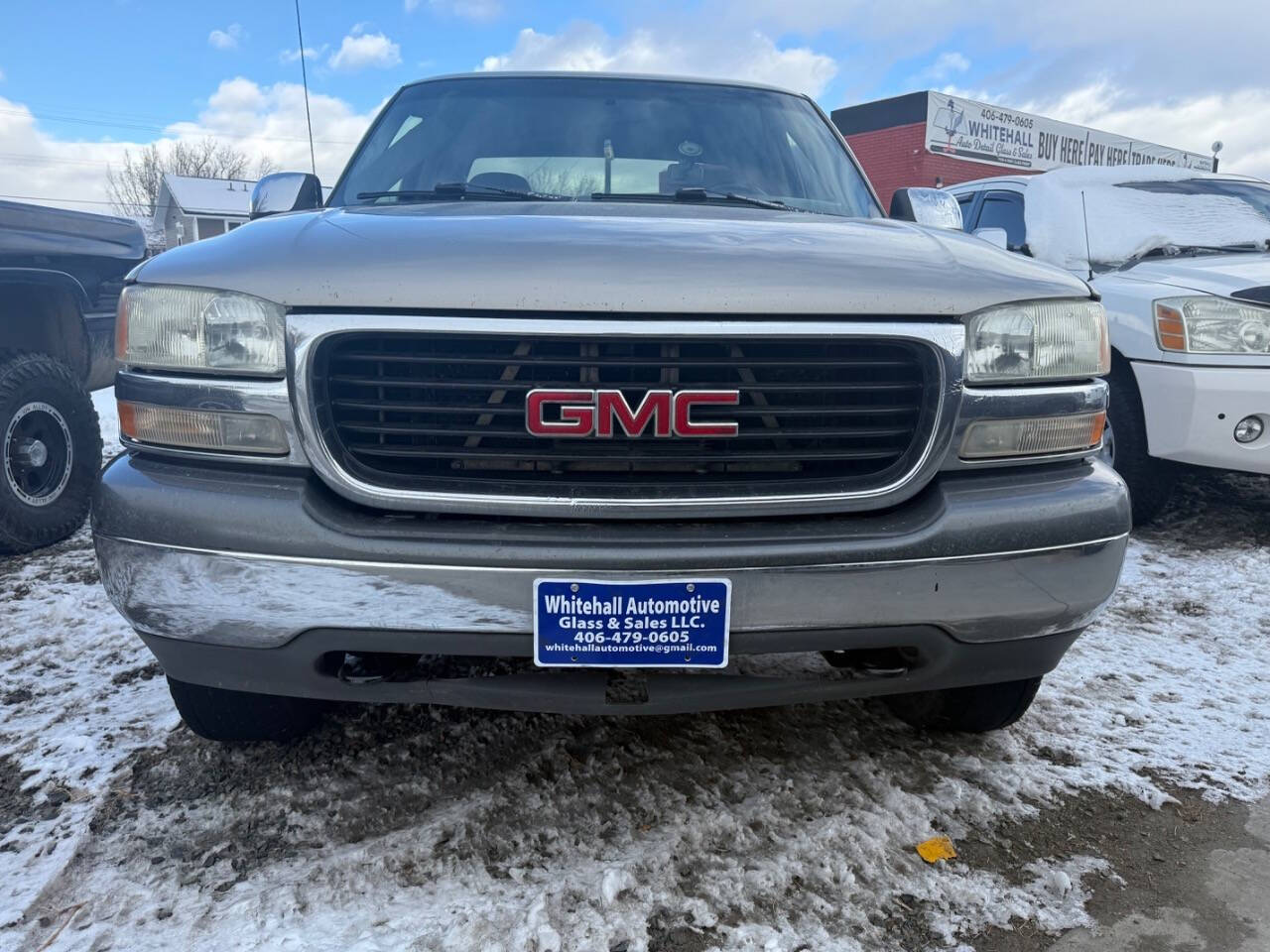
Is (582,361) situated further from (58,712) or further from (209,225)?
(209,225)

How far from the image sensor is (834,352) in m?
1.83

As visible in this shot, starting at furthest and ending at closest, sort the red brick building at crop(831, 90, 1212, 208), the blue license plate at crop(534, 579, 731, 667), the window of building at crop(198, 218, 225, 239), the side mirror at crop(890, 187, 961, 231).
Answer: the window of building at crop(198, 218, 225, 239) → the red brick building at crop(831, 90, 1212, 208) → the side mirror at crop(890, 187, 961, 231) → the blue license plate at crop(534, 579, 731, 667)

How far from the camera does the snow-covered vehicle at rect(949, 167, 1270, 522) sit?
12.7 feet

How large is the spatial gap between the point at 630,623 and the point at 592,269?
68 cm

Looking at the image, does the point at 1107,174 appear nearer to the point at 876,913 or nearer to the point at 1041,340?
the point at 1041,340

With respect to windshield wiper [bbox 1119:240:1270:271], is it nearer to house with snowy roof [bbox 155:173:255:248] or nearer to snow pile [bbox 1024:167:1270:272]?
snow pile [bbox 1024:167:1270:272]

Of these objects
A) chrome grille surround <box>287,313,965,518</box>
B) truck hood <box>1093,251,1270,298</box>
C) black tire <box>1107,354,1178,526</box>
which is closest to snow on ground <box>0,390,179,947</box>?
chrome grille surround <box>287,313,965,518</box>

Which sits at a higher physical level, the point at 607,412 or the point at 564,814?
the point at 607,412

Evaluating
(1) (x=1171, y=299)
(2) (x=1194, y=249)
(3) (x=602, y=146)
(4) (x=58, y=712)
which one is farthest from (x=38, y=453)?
(2) (x=1194, y=249)

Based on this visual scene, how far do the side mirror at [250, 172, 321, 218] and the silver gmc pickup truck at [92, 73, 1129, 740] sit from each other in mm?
1107

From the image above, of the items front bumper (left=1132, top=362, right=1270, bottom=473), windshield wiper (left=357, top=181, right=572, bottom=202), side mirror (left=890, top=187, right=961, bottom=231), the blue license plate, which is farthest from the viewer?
front bumper (left=1132, top=362, right=1270, bottom=473)

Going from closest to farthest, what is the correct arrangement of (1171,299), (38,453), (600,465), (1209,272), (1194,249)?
(600,465), (38,453), (1171,299), (1209,272), (1194,249)

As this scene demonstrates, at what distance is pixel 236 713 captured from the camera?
86.0 inches

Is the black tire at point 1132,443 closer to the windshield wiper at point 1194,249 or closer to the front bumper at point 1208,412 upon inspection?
the front bumper at point 1208,412
